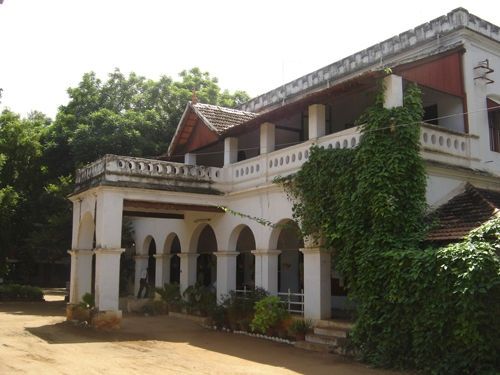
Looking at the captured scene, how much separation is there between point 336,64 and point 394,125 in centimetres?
609

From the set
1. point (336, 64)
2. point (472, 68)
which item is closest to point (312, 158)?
point (472, 68)

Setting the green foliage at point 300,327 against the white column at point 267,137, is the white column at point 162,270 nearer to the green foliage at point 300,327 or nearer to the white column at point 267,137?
the white column at point 267,137

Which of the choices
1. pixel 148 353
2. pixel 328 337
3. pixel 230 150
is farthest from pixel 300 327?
pixel 230 150

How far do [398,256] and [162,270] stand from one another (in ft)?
35.4

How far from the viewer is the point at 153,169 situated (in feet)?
45.2

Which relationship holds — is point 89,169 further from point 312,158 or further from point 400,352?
point 400,352

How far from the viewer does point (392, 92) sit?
1027cm

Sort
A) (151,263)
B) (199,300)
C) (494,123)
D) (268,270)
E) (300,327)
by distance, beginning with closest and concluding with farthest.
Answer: (300,327) < (494,123) < (268,270) < (199,300) < (151,263)

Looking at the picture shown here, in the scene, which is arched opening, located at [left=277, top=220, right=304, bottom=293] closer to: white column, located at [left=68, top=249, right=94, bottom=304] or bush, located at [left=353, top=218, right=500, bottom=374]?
white column, located at [left=68, top=249, right=94, bottom=304]

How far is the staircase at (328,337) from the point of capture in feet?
32.6

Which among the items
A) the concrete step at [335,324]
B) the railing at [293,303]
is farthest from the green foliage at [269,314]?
the concrete step at [335,324]

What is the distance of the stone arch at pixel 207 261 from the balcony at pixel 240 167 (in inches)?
138

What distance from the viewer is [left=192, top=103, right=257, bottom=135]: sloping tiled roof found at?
15.4m

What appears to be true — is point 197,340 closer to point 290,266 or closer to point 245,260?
point 290,266
